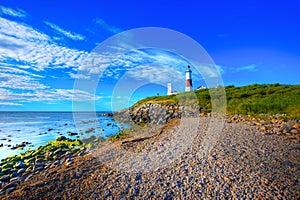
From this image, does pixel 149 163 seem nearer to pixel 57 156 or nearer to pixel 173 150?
pixel 173 150

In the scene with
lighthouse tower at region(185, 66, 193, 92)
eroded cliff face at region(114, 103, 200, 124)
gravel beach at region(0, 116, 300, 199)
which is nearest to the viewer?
gravel beach at region(0, 116, 300, 199)

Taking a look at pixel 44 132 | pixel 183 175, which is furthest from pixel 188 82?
pixel 183 175

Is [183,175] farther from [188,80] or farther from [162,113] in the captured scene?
[188,80]

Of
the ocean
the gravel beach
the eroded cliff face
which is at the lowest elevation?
the ocean

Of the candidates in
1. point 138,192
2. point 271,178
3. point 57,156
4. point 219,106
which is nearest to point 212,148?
point 271,178

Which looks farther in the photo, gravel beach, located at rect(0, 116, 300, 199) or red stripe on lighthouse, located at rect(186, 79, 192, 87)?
red stripe on lighthouse, located at rect(186, 79, 192, 87)

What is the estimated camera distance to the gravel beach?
418 centimetres

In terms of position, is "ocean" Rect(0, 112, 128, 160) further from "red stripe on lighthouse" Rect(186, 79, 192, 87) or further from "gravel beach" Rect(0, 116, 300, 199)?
"red stripe on lighthouse" Rect(186, 79, 192, 87)

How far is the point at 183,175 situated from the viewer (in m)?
4.74

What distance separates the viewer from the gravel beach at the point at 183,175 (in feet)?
13.7

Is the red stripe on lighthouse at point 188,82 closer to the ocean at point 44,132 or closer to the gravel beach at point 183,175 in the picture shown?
the ocean at point 44,132

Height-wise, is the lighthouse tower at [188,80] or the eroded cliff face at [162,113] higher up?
the lighthouse tower at [188,80]

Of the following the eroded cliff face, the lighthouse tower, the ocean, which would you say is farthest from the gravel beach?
the lighthouse tower

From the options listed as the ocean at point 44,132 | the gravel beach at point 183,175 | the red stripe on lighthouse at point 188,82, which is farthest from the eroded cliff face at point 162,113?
the red stripe on lighthouse at point 188,82
